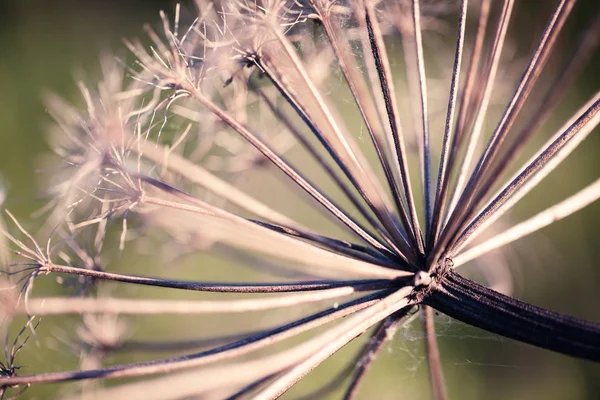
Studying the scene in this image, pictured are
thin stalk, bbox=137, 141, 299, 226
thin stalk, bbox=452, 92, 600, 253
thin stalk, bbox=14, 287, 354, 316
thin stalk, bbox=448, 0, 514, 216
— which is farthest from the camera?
thin stalk, bbox=137, 141, 299, 226

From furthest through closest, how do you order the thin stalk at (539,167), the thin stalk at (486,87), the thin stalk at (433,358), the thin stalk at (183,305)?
the thin stalk at (433,358), the thin stalk at (486,87), the thin stalk at (183,305), the thin stalk at (539,167)

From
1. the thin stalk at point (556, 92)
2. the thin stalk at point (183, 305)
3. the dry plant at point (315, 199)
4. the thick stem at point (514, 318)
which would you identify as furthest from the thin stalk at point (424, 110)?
the thin stalk at point (556, 92)

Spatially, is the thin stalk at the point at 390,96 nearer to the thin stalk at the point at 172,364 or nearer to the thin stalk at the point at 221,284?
the thin stalk at the point at 221,284

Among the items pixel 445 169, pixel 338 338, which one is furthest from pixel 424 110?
pixel 338 338

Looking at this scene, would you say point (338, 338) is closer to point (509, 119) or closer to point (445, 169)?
point (445, 169)

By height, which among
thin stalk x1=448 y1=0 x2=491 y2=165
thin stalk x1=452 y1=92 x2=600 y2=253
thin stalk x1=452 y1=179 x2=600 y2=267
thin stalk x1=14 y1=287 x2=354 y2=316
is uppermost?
thin stalk x1=448 y1=0 x2=491 y2=165

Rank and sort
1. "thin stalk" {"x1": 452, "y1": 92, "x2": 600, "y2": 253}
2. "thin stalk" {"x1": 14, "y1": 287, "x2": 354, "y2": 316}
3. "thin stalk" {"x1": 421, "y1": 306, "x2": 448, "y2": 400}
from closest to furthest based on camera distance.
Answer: "thin stalk" {"x1": 452, "y1": 92, "x2": 600, "y2": 253} → "thin stalk" {"x1": 14, "y1": 287, "x2": 354, "y2": 316} → "thin stalk" {"x1": 421, "y1": 306, "x2": 448, "y2": 400}

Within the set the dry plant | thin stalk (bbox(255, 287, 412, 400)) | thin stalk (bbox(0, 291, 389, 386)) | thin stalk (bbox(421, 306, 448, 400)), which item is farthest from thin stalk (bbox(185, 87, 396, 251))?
thin stalk (bbox(421, 306, 448, 400))

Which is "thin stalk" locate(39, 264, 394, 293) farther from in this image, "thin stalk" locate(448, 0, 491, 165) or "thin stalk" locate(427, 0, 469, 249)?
"thin stalk" locate(448, 0, 491, 165)

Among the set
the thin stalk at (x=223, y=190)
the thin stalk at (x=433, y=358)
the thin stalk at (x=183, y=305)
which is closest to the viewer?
the thin stalk at (x=183, y=305)
